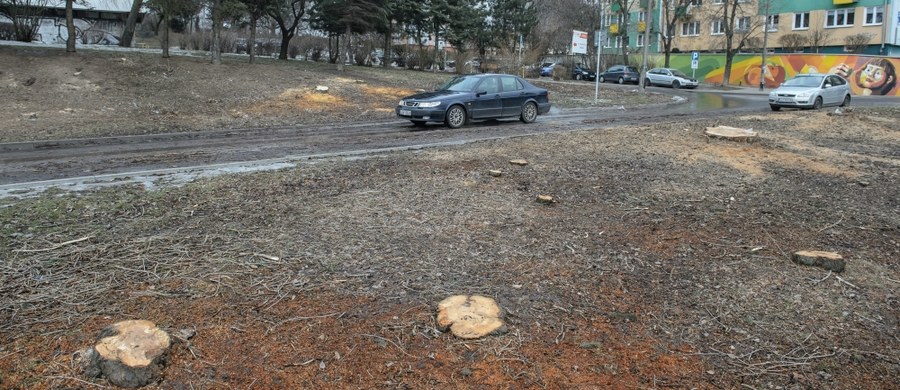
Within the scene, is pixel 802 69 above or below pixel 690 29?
below

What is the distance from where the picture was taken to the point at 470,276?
15.3ft

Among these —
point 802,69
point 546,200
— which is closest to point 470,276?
point 546,200

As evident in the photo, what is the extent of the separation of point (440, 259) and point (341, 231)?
116 centimetres

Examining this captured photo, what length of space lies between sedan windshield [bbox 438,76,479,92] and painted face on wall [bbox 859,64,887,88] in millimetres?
41441

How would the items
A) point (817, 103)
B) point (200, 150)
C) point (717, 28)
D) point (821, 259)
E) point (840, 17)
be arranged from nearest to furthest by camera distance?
point (821, 259) < point (200, 150) < point (817, 103) < point (840, 17) < point (717, 28)

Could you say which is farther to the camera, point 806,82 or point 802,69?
point 802,69

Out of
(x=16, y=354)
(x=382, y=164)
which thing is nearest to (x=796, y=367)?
(x=16, y=354)

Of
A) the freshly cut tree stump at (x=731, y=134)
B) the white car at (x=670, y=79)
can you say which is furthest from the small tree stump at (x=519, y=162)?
the white car at (x=670, y=79)

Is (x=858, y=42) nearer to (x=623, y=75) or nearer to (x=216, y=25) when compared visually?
(x=623, y=75)

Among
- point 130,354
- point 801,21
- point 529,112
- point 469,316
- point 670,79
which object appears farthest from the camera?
point 801,21

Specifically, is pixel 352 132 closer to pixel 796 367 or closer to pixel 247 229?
pixel 247 229

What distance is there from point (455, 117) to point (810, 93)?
1474cm

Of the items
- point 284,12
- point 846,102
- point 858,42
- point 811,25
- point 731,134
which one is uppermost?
point 811,25

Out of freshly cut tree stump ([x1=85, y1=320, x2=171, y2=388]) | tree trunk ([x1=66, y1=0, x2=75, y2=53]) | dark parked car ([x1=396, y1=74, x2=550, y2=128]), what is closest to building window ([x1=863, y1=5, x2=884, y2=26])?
dark parked car ([x1=396, y1=74, x2=550, y2=128])
